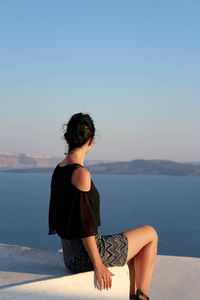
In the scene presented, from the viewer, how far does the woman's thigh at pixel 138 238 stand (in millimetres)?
2205

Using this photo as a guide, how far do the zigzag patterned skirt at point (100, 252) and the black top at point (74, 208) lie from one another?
0.08 m

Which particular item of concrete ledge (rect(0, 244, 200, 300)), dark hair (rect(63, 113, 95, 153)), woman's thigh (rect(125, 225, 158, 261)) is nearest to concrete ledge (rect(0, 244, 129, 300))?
concrete ledge (rect(0, 244, 200, 300))

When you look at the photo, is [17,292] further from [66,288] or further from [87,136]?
[87,136]

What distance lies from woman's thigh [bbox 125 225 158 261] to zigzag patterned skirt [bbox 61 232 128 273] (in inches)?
1.4

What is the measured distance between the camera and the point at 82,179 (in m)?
1.94

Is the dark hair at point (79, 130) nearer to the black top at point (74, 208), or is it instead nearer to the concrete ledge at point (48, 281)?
the black top at point (74, 208)

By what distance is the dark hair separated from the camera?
2.03 meters

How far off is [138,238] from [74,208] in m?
0.49

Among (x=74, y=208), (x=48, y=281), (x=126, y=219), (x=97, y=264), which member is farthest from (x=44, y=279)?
(x=126, y=219)

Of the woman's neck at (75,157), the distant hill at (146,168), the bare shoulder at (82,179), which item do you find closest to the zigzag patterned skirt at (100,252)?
the bare shoulder at (82,179)

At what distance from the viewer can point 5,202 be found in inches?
2416

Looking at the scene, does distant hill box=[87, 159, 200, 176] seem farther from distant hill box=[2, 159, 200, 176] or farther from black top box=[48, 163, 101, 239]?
black top box=[48, 163, 101, 239]

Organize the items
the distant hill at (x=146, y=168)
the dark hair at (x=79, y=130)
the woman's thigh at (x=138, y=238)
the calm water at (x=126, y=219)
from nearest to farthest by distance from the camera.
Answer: the dark hair at (x=79, y=130) < the woman's thigh at (x=138, y=238) < the calm water at (x=126, y=219) < the distant hill at (x=146, y=168)

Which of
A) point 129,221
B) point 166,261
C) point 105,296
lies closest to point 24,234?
point 129,221
